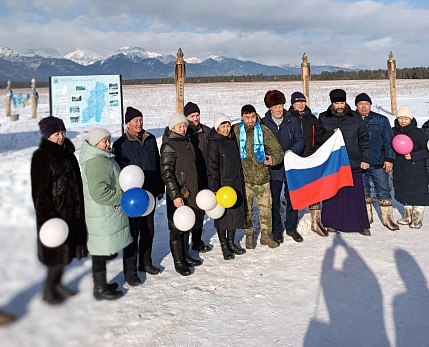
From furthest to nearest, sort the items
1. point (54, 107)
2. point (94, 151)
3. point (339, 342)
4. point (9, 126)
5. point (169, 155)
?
point (9, 126) → point (54, 107) → point (169, 155) → point (94, 151) → point (339, 342)

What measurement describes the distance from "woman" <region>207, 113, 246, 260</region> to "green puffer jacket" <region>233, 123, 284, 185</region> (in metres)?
0.13

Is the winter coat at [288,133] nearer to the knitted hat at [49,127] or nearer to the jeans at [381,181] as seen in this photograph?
the jeans at [381,181]

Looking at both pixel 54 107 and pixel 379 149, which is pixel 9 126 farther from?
pixel 379 149

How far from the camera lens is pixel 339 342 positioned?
3168mm

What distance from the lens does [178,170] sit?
453cm

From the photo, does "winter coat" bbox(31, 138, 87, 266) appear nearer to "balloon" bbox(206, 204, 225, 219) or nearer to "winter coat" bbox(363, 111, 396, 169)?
"balloon" bbox(206, 204, 225, 219)

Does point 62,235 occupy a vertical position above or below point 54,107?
below

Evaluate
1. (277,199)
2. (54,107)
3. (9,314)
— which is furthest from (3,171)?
(277,199)

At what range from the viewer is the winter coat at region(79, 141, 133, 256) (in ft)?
12.2

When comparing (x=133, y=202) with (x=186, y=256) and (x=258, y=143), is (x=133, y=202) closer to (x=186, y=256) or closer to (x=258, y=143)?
(x=186, y=256)

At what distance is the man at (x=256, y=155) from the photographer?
16.4ft

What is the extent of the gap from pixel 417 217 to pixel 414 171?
0.71 m

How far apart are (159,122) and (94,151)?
13283 millimetres

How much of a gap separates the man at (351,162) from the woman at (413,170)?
2.33ft
